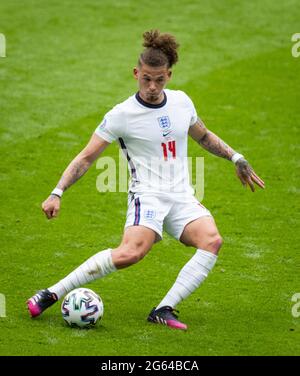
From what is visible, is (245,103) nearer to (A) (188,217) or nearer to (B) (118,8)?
(B) (118,8)

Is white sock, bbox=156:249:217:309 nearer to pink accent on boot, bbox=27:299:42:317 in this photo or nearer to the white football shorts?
the white football shorts

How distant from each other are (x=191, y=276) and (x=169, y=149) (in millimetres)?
1106

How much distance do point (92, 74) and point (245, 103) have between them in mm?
2684

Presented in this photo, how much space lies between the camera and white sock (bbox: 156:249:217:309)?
8258 mm

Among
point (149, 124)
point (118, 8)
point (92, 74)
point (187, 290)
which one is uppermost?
point (118, 8)

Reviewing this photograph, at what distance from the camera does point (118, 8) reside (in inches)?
771

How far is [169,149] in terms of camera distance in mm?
8359

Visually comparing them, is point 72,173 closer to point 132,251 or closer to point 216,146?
point 132,251

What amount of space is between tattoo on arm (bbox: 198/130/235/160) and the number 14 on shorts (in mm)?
513

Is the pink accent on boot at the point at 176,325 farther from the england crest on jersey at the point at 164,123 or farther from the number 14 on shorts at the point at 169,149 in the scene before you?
the england crest on jersey at the point at 164,123

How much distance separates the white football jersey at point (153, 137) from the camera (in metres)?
8.25

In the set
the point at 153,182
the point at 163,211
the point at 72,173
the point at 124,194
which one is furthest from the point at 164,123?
the point at 124,194

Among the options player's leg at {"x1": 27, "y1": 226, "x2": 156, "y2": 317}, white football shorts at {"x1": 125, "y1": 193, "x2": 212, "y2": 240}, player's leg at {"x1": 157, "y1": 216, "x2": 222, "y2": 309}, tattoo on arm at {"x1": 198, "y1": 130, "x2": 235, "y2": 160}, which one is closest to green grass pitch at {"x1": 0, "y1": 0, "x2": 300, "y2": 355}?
player's leg at {"x1": 27, "y1": 226, "x2": 156, "y2": 317}
